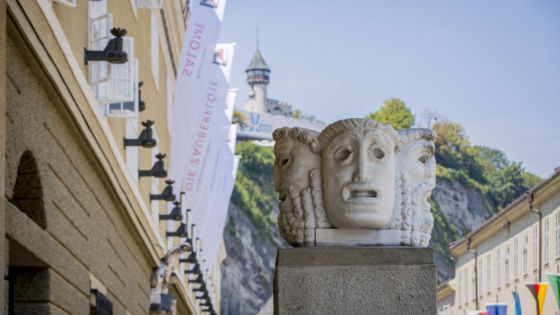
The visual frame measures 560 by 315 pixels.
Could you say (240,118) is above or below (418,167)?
above

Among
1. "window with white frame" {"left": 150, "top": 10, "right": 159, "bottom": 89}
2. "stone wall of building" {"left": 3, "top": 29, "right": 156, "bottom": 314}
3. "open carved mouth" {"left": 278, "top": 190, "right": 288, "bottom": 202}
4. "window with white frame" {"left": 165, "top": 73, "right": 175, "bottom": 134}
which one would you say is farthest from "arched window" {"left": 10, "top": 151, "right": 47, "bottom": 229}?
"window with white frame" {"left": 165, "top": 73, "right": 175, "bottom": 134}

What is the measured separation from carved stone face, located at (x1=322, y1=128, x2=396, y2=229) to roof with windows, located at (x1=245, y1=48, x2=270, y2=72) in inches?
5489

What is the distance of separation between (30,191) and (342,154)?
2558 mm

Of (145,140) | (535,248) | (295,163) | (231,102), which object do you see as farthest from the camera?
(535,248)

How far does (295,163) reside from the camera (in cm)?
751

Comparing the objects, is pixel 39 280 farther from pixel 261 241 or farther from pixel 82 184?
pixel 261 241

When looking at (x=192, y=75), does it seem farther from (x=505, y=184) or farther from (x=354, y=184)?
(x=505, y=184)

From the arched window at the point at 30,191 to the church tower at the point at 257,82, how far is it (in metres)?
132

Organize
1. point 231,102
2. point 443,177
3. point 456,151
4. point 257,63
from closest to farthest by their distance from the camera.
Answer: point 231,102, point 443,177, point 456,151, point 257,63

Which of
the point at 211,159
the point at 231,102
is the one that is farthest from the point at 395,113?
the point at 211,159

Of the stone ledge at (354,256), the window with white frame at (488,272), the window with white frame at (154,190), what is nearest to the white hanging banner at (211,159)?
the window with white frame at (154,190)

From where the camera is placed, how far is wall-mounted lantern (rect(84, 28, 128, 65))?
1014 centimetres

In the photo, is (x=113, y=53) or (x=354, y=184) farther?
(x=113, y=53)

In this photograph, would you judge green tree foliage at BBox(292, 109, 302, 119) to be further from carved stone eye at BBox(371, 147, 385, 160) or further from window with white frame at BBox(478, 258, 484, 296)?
carved stone eye at BBox(371, 147, 385, 160)
